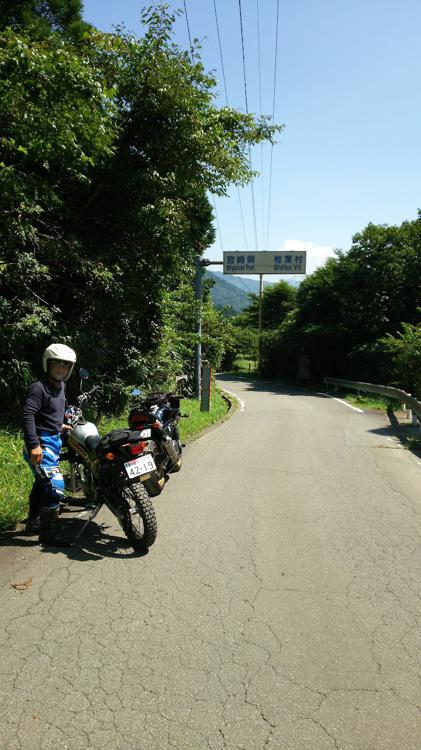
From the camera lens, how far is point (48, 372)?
4824 mm

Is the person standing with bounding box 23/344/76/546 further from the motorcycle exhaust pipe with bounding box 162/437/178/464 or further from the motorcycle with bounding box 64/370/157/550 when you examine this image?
the motorcycle exhaust pipe with bounding box 162/437/178/464

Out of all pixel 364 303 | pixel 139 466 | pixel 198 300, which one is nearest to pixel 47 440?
pixel 139 466

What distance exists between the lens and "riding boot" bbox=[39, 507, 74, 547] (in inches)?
183

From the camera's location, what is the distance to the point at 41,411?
4797 mm

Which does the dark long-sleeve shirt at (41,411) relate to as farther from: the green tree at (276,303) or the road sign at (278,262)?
the green tree at (276,303)

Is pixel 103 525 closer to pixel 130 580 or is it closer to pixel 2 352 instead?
pixel 130 580

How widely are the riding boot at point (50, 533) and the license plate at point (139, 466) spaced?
2.50 feet

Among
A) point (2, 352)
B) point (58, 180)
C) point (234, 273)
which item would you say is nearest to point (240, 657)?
point (2, 352)

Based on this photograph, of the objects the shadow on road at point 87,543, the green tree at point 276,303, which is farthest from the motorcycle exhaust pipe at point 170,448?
the green tree at point 276,303

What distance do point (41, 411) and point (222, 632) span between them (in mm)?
2568

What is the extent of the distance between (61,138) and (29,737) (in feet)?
21.9

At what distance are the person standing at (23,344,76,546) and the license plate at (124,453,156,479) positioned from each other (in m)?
0.65

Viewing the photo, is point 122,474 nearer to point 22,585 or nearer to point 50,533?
point 50,533

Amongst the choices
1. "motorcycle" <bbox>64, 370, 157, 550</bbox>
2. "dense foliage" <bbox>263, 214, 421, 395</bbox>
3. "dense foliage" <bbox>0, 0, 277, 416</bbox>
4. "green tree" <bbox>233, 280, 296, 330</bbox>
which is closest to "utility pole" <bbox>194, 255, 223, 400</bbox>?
"dense foliage" <bbox>0, 0, 277, 416</bbox>
